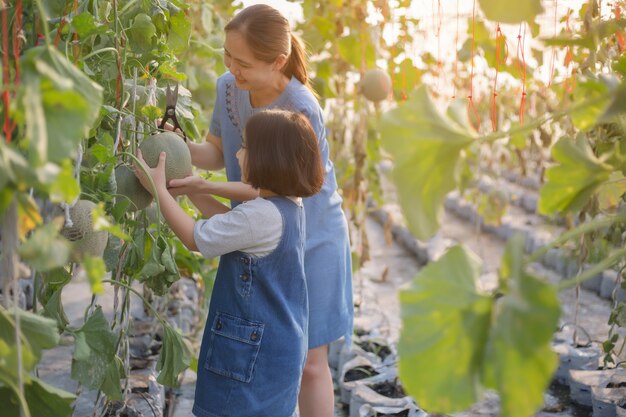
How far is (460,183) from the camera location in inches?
47.5

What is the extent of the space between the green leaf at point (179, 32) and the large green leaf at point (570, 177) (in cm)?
92

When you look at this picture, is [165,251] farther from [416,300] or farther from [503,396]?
[503,396]

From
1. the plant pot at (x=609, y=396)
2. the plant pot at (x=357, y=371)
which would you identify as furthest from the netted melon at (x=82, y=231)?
the plant pot at (x=609, y=396)

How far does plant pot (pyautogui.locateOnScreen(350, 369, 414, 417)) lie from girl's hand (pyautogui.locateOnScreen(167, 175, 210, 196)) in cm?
102

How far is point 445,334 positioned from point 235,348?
2.84ft

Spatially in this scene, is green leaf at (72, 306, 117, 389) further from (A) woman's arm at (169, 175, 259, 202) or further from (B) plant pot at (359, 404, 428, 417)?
(B) plant pot at (359, 404, 428, 417)

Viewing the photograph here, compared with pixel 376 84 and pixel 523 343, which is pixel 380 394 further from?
pixel 523 343

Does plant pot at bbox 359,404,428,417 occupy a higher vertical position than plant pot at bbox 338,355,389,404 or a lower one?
higher

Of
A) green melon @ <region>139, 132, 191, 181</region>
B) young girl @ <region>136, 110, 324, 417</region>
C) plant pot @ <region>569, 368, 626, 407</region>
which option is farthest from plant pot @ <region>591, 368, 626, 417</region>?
green melon @ <region>139, 132, 191, 181</region>

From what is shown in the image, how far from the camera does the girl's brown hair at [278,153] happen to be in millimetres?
1756

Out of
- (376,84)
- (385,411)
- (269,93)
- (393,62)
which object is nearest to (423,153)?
(269,93)

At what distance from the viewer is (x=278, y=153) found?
5.76ft

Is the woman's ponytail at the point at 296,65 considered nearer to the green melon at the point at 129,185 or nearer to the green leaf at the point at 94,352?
the green melon at the point at 129,185

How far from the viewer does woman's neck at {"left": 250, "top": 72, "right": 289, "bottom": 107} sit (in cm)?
210
